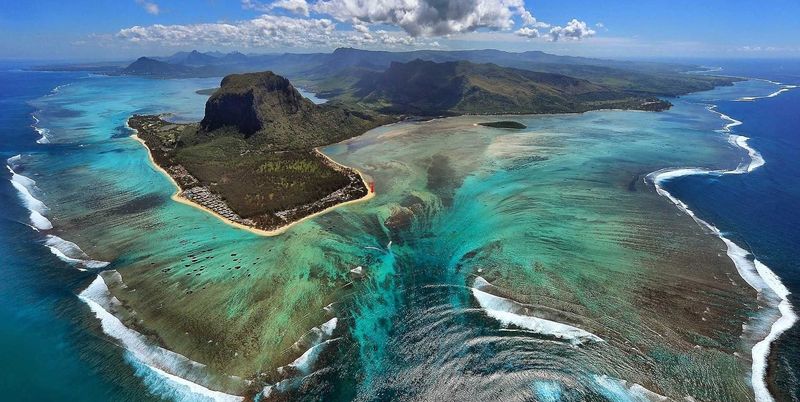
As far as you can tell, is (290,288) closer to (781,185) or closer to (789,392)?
(789,392)

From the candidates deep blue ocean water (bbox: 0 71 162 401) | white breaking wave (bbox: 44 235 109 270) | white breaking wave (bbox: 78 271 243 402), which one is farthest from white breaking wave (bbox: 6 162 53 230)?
white breaking wave (bbox: 78 271 243 402)

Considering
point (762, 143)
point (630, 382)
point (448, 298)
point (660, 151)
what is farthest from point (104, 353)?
point (762, 143)

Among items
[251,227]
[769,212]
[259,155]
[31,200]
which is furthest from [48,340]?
[769,212]

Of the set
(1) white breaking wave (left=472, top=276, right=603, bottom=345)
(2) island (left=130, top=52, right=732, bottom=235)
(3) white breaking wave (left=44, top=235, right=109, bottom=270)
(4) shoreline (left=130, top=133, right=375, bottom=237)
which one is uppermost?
(2) island (left=130, top=52, right=732, bottom=235)

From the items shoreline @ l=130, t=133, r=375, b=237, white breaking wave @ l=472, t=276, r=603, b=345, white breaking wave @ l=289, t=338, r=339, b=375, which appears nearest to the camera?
white breaking wave @ l=289, t=338, r=339, b=375

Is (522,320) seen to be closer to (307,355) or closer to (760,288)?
(307,355)

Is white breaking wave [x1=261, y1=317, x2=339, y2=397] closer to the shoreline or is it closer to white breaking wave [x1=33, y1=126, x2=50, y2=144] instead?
the shoreline
